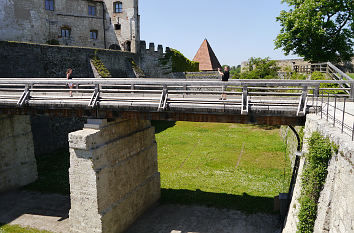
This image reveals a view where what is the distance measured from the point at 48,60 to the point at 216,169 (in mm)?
17014

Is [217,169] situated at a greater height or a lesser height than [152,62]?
lesser

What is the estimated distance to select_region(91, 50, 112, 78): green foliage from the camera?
1109 inches

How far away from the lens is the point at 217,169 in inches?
796

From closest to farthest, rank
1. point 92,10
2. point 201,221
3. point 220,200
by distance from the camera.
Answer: point 201,221
point 220,200
point 92,10

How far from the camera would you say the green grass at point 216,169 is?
1605 centimetres

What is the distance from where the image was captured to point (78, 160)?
11.5 meters

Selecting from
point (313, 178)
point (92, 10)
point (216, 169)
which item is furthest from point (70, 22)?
point (313, 178)

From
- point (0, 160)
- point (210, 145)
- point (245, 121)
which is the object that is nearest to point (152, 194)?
point (245, 121)

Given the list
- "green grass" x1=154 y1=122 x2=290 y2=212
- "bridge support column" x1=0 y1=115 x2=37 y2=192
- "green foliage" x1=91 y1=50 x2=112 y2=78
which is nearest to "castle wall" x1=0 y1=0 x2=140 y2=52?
"green foliage" x1=91 y1=50 x2=112 y2=78

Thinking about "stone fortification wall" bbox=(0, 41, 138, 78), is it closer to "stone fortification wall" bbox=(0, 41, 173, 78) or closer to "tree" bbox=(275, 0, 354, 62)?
"stone fortification wall" bbox=(0, 41, 173, 78)

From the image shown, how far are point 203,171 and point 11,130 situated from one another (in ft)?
39.8

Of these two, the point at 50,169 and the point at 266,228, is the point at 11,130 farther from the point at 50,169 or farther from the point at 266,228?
the point at 266,228

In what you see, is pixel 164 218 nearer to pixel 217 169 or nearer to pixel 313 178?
pixel 217 169

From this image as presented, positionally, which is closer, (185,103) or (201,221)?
(185,103)
